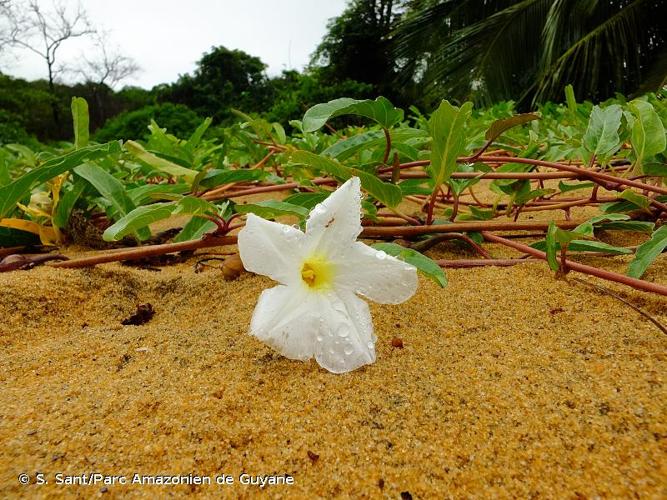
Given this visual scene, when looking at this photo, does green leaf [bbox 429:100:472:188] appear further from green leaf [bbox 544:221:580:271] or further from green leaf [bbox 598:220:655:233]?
green leaf [bbox 598:220:655:233]

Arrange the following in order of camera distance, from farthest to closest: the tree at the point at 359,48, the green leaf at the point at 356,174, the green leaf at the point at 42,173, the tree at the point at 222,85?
the tree at the point at 222,85 → the tree at the point at 359,48 → the green leaf at the point at 42,173 → the green leaf at the point at 356,174

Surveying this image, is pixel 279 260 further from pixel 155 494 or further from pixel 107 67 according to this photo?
pixel 107 67

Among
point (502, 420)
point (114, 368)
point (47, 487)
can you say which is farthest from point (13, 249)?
point (502, 420)

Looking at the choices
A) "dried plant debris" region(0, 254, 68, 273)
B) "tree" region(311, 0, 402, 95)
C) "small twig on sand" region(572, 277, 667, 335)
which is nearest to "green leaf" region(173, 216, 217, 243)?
"dried plant debris" region(0, 254, 68, 273)

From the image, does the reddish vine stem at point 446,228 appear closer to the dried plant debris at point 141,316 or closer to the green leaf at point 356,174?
the green leaf at point 356,174

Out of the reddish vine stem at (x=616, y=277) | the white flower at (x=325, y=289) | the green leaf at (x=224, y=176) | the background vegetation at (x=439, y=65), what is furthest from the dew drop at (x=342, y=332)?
the background vegetation at (x=439, y=65)

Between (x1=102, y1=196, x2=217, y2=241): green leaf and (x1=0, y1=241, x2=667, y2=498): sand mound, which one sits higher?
(x1=102, y1=196, x2=217, y2=241): green leaf

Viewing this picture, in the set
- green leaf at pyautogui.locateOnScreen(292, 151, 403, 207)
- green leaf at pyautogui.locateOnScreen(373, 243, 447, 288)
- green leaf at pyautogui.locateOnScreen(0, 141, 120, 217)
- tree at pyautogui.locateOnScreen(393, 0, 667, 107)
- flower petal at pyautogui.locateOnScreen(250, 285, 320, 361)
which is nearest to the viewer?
flower petal at pyautogui.locateOnScreen(250, 285, 320, 361)
